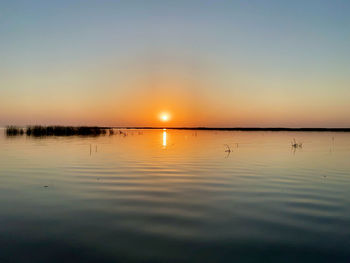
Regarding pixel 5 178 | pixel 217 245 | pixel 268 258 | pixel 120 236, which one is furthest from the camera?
pixel 5 178

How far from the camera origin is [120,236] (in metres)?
6.66

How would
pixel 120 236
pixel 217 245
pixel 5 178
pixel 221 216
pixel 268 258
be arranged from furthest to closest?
pixel 5 178
pixel 221 216
pixel 120 236
pixel 217 245
pixel 268 258

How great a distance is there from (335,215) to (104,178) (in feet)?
30.8

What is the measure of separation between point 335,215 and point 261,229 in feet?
8.50

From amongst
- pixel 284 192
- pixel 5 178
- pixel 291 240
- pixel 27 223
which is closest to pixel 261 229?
pixel 291 240

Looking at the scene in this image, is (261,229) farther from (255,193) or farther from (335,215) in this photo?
(255,193)

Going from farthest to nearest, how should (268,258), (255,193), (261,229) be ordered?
(255,193) → (261,229) → (268,258)

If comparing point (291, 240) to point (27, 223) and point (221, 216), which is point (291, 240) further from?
point (27, 223)

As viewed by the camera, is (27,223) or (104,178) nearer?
(27,223)

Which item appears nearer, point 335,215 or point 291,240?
point 291,240

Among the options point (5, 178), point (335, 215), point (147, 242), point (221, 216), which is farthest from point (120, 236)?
point (5, 178)

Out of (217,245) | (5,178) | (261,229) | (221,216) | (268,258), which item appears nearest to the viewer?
(268,258)

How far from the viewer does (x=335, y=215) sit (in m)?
8.38

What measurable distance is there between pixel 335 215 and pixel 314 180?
5.96 m
